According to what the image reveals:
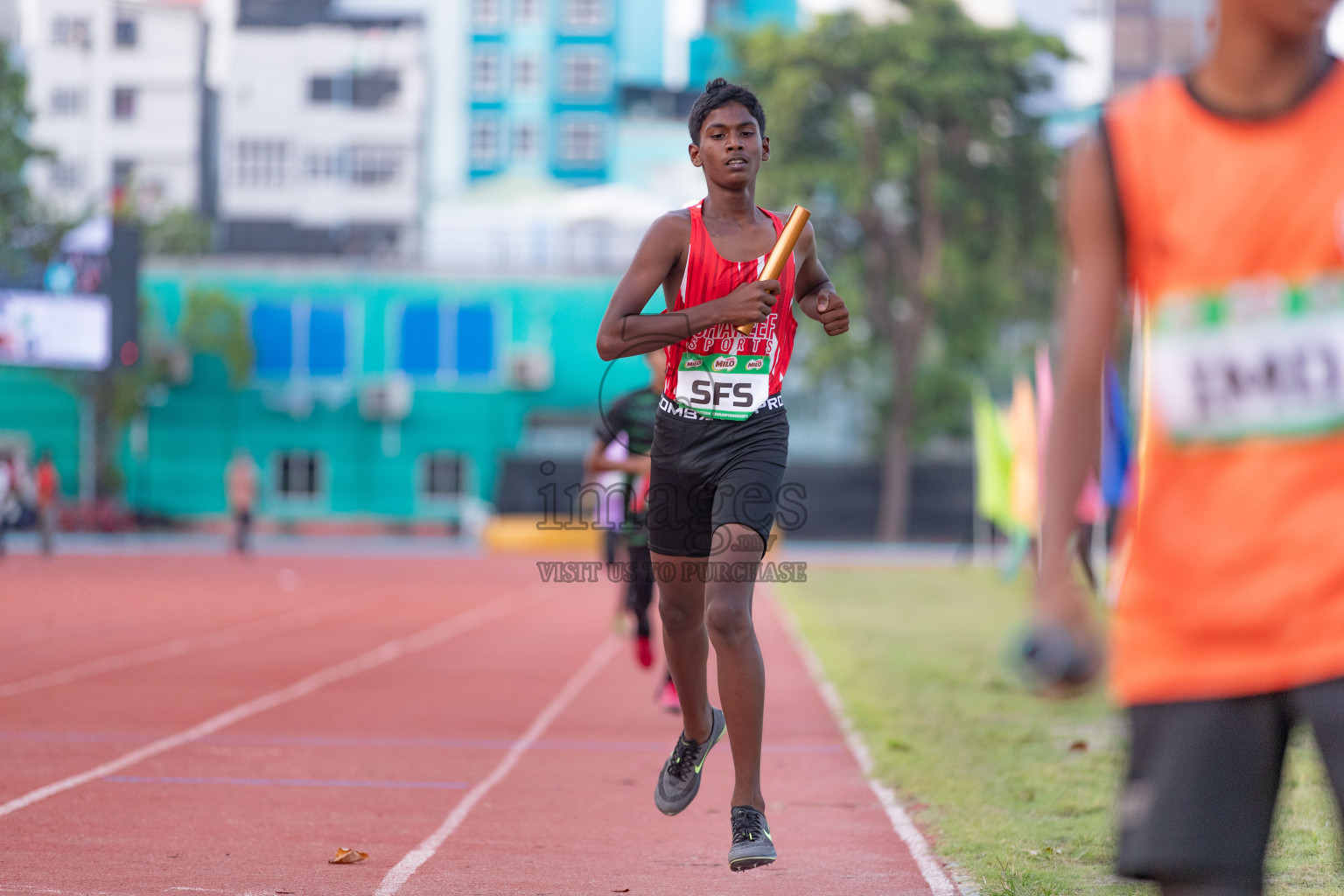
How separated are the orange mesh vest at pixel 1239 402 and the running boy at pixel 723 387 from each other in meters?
2.30

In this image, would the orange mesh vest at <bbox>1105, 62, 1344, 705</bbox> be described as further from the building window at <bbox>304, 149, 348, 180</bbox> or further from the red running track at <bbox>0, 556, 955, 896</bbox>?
the building window at <bbox>304, 149, 348, 180</bbox>

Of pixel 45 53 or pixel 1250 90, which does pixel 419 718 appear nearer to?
pixel 1250 90

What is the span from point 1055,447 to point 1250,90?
56cm

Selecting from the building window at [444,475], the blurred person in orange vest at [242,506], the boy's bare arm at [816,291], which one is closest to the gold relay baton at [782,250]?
the boy's bare arm at [816,291]

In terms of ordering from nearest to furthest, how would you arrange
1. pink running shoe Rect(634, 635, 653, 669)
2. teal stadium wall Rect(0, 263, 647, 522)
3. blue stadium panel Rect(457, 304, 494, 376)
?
pink running shoe Rect(634, 635, 653, 669)
teal stadium wall Rect(0, 263, 647, 522)
blue stadium panel Rect(457, 304, 494, 376)

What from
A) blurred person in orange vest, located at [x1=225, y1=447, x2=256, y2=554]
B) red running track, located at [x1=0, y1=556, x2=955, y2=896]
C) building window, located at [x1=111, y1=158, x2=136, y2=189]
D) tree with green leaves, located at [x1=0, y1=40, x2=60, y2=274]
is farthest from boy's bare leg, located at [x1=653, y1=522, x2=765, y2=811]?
building window, located at [x1=111, y1=158, x2=136, y2=189]

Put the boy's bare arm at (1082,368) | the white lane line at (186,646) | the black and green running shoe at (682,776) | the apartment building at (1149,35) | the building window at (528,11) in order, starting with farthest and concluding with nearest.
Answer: the apartment building at (1149,35) < the building window at (528,11) < the white lane line at (186,646) < the black and green running shoe at (682,776) < the boy's bare arm at (1082,368)

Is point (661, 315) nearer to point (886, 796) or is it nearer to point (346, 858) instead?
point (346, 858)

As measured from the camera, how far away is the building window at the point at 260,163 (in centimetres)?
5312

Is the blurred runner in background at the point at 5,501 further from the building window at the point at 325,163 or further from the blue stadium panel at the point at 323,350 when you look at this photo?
the building window at the point at 325,163

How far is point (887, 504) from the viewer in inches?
1724

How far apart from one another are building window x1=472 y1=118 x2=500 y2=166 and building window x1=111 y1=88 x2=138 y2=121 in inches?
426

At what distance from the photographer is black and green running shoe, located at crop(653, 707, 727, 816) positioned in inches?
203

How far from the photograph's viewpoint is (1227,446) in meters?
2.37
